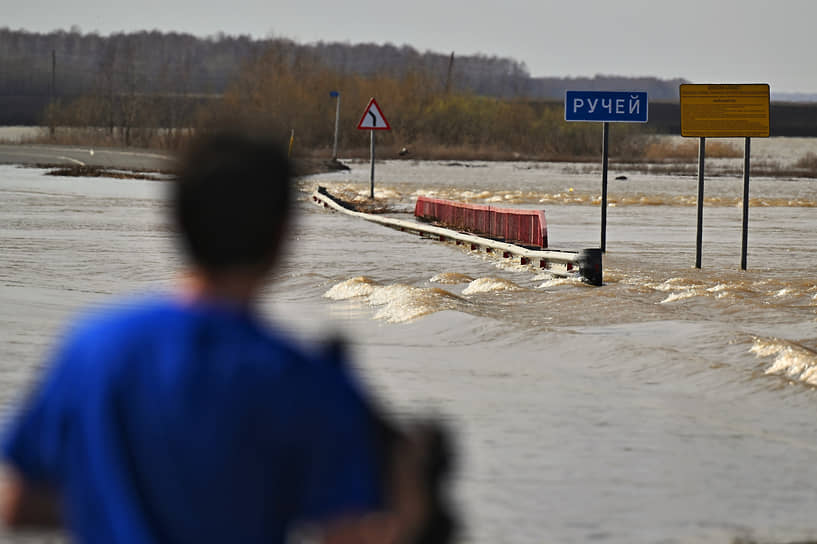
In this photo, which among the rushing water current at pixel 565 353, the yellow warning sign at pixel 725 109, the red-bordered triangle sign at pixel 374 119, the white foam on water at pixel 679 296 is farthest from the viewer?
the red-bordered triangle sign at pixel 374 119

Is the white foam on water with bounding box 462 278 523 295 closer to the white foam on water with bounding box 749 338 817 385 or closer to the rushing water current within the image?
the rushing water current

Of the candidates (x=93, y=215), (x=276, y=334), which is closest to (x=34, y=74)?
(x=93, y=215)

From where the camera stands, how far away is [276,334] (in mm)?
2074

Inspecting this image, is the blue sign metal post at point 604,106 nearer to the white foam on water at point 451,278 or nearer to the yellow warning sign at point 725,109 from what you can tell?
the yellow warning sign at point 725,109

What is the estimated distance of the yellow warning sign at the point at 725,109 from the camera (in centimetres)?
1644

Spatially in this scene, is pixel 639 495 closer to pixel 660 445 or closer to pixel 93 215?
pixel 660 445

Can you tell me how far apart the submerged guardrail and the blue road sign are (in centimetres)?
197

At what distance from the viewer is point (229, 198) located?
6.81 feet

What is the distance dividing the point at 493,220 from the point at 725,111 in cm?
569

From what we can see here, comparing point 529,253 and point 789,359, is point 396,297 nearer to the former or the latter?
point 529,253

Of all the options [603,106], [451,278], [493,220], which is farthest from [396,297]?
[493,220]

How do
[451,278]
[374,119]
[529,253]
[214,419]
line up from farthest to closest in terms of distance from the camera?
1. [374,119]
2. [529,253]
3. [451,278]
4. [214,419]

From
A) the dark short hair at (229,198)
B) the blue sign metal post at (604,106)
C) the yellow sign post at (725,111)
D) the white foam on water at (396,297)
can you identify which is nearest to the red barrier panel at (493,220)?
the blue sign metal post at (604,106)

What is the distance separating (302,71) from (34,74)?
99389 millimetres
